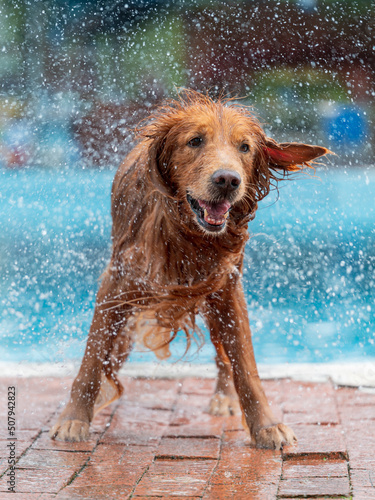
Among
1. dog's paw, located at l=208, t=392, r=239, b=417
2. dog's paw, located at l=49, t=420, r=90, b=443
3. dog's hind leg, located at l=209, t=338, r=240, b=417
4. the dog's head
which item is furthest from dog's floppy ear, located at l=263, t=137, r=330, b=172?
dog's paw, located at l=49, t=420, r=90, b=443

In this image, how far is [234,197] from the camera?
2.64 meters

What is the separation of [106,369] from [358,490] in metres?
1.35

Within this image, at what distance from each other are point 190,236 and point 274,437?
0.89 m

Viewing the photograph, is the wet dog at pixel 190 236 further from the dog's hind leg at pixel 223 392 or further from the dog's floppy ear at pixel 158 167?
the dog's hind leg at pixel 223 392

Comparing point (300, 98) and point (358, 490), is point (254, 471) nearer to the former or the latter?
point (358, 490)

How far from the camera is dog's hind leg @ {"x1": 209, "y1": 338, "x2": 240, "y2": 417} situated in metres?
3.41

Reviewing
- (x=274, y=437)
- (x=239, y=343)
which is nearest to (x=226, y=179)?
(x=239, y=343)

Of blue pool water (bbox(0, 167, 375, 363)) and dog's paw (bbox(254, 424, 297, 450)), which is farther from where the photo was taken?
blue pool water (bbox(0, 167, 375, 363))

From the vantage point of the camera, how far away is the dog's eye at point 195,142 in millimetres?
2727

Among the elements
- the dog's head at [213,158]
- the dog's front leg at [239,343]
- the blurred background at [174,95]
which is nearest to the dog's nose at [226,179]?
the dog's head at [213,158]

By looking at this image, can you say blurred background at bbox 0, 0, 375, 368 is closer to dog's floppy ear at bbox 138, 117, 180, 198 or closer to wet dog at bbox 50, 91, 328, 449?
wet dog at bbox 50, 91, 328, 449

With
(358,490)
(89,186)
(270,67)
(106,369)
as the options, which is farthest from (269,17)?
(358,490)

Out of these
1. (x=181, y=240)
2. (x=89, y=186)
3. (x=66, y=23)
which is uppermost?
(x=66, y=23)

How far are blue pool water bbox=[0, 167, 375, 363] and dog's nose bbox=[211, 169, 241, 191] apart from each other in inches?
106
